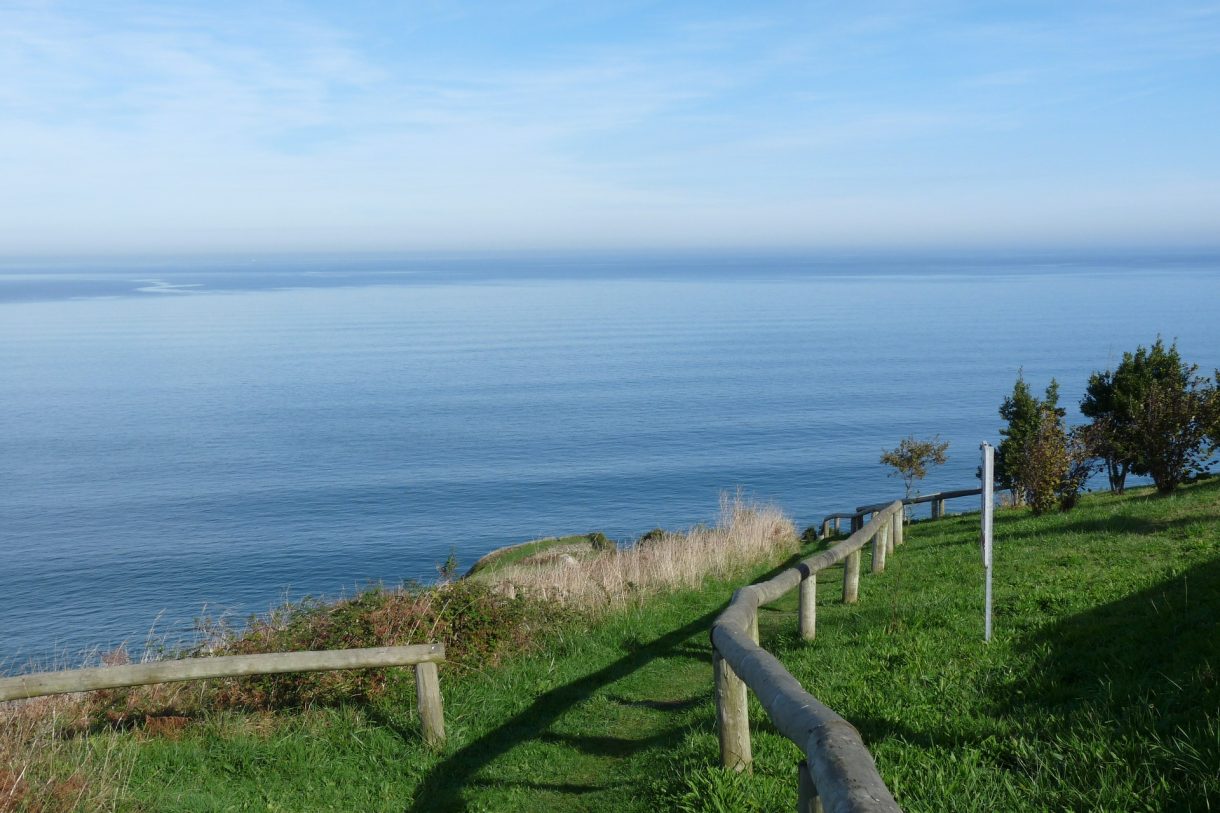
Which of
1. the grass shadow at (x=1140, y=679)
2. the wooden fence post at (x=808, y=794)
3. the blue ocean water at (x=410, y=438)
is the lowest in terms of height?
the blue ocean water at (x=410, y=438)

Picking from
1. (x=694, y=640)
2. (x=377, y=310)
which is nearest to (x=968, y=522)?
(x=694, y=640)

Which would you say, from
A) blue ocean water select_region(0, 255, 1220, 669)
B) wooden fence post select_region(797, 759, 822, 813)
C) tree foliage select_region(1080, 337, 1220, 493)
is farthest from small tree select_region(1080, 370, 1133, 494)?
wooden fence post select_region(797, 759, 822, 813)

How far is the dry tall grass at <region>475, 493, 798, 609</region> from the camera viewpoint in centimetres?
1380

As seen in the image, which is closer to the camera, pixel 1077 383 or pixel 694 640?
pixel 694 640

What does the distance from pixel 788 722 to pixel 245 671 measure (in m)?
4.88

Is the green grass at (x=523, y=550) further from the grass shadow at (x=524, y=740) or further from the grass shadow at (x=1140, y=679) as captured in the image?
the grass shadow at (x=1140, y=679)

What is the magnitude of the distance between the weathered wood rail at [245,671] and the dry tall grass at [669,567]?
12.4ft

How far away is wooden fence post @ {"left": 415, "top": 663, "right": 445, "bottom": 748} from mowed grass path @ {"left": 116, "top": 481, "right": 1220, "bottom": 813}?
0.60 ft

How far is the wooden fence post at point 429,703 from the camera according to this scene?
820 cm

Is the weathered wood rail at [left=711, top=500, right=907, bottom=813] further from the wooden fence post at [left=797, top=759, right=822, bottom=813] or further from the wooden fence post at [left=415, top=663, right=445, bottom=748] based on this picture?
the wooden fence post at [left=415, top=663, right=445, bottom=748]

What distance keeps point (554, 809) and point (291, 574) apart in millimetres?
33158

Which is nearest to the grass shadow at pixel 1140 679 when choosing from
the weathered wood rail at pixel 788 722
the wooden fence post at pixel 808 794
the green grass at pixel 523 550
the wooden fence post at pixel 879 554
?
the weathered wood rail at pixel 788 722

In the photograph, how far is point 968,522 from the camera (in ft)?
80.5

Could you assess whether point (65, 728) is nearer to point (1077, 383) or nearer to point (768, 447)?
point (768, 447)
